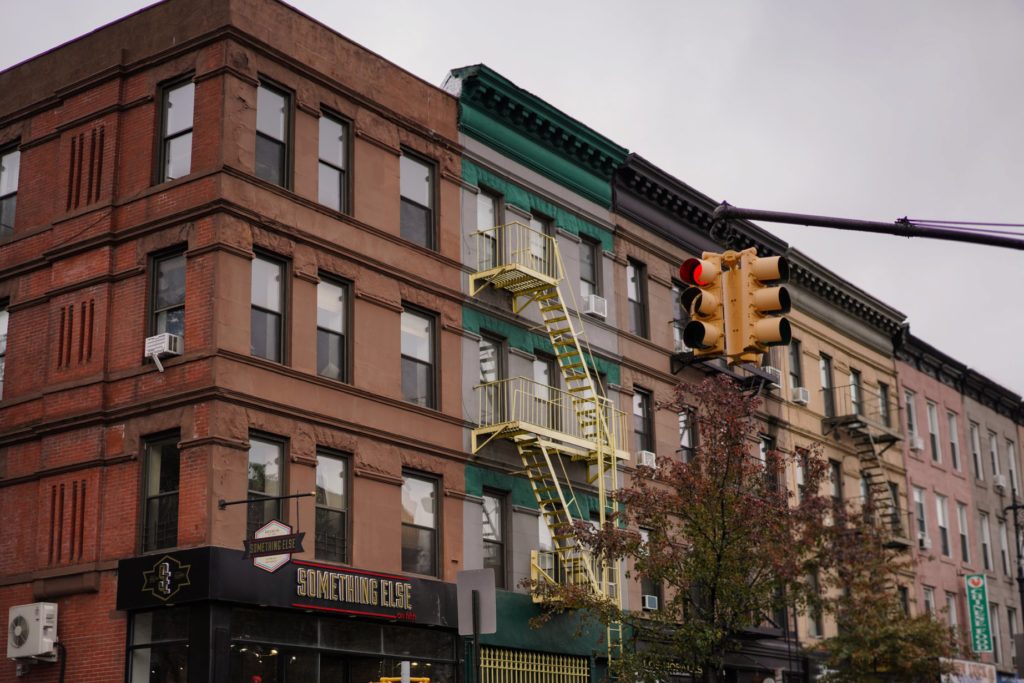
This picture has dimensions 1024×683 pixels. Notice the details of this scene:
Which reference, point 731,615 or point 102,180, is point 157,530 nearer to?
point 102,180

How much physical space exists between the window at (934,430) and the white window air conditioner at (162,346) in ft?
109

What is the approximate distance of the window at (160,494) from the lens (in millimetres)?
23375

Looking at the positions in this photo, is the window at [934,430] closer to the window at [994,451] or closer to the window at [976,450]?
the window at [976,450]

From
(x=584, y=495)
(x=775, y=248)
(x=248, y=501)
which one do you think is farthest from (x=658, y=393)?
(x=248, y=501)

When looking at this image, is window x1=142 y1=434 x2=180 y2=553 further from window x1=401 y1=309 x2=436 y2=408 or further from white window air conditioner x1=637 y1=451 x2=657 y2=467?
white window air conditioner x1=637 y1=451 x2=657 y2=467

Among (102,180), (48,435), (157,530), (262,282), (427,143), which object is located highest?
(427,143)

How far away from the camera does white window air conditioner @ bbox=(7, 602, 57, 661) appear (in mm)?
23625

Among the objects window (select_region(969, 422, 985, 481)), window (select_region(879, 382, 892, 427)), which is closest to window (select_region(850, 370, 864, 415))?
window (select_region(879, 382, 892, 427))

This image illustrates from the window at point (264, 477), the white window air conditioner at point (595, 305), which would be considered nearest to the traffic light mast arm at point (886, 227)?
the window at point (264, 477)

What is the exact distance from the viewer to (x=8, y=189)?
2833 cm

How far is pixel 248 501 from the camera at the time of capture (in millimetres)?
22578

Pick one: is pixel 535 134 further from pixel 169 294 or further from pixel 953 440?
pixel 953 440

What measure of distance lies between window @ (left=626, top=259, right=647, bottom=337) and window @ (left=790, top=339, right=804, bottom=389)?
8465 mm

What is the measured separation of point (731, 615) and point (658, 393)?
978cm
